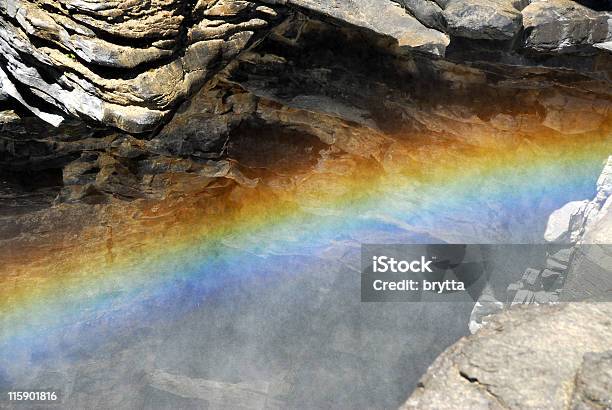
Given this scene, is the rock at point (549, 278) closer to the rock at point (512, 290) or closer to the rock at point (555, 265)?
the rock at point (555, 265)

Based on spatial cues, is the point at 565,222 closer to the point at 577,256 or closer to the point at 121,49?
the point at 577,256

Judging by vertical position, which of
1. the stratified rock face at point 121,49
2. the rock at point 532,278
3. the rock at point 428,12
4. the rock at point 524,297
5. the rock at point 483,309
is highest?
the rock at point 428,12

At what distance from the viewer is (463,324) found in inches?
302

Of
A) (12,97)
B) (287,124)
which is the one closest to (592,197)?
(287,124)

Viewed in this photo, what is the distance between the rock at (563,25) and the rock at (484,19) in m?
0.17

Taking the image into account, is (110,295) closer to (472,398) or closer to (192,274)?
(192,274)

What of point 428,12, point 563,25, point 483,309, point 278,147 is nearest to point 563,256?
point 483,309

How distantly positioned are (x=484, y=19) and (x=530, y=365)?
2370 millimetres

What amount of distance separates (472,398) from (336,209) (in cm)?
399

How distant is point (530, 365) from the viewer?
2.77 m

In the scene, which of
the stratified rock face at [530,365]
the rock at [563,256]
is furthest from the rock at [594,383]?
the rock at [563,256]

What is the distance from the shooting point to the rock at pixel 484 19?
399 centimetres

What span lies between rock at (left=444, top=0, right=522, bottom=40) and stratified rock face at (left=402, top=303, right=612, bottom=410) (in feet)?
6.43

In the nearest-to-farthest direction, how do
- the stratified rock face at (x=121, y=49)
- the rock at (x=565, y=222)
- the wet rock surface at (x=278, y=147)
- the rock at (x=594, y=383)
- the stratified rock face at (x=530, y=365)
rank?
the rock at (x=594, y=383)
the stratified rock face at (x=530, y=365)
the stratified rock face at (x=121, y=49)
the wet rock surface at (x=278, y=147)
the rock at (x=565, y=222)
